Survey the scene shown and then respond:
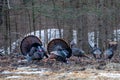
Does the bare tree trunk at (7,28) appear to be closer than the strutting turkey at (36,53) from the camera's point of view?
No

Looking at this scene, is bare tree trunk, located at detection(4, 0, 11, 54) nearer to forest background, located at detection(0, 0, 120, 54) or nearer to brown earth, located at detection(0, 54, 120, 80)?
forest background, located at detection(0, 0, 120, 54)

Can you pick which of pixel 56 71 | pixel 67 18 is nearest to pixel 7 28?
pixel 67 18

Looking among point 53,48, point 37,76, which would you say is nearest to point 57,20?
point 53,48

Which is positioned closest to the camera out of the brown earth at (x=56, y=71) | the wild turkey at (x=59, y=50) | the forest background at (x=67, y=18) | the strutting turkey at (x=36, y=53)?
the brown earth at (x=56, y=71)

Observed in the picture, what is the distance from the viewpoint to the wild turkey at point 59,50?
39.9 ft

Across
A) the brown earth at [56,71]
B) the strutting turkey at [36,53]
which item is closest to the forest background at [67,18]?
the strutting turkey at [36,53]

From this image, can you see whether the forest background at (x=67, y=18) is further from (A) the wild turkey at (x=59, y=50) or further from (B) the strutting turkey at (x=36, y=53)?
(B) the strutting turkey at (x=36, y=53)

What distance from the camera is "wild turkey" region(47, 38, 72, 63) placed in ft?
39.9

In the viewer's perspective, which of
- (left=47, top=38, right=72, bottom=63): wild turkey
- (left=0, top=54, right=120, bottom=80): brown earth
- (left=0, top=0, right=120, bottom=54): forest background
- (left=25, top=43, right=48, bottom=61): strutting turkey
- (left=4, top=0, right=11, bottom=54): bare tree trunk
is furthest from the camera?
(left=0, top=0, right=120, bottom=54): forest background

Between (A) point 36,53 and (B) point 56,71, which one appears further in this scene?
(A) point 36,53

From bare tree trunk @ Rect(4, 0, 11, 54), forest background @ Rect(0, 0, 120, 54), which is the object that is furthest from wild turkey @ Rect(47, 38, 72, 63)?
bare tree trunk @ Rect(4, 0, 11, 54)

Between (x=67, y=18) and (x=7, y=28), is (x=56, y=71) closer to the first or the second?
(x=7, y=28)

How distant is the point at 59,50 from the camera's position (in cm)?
1250

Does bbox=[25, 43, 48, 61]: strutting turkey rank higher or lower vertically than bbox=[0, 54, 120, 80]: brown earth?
higher
